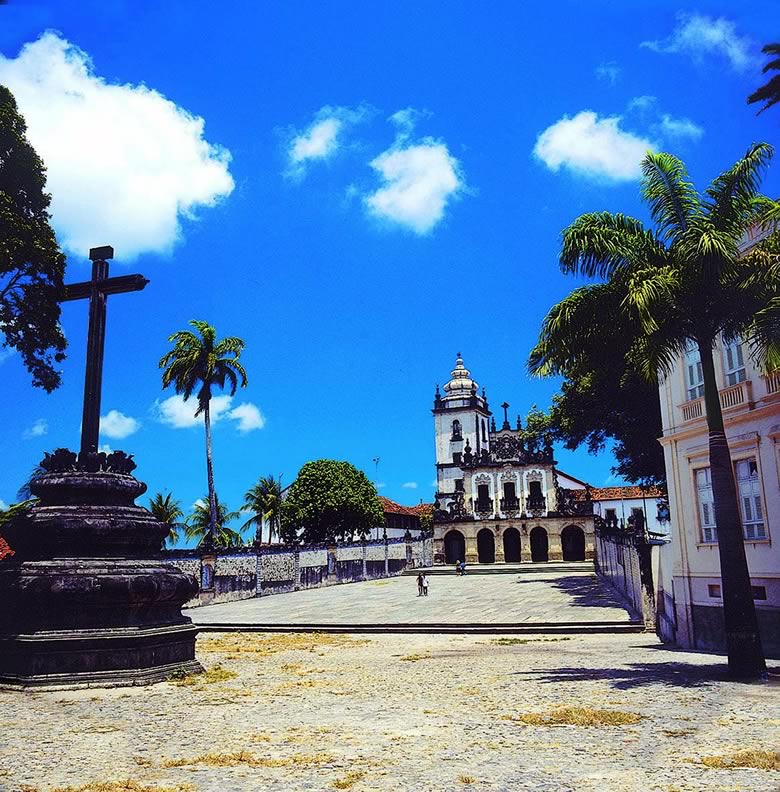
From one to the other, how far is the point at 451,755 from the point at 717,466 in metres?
6.69

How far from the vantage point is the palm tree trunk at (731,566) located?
10.4m

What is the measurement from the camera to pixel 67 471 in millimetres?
11609

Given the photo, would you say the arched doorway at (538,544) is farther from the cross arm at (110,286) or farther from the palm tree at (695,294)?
the cross arm at (110,286)

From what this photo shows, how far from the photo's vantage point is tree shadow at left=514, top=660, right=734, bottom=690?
32.9 ft

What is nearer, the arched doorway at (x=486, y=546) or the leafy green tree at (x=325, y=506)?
the leafy green tree at (x=325, y=506)

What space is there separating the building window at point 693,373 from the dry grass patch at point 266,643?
9.49m

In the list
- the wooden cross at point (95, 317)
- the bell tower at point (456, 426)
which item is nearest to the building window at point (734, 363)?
the wooden cross at point (95, 317)

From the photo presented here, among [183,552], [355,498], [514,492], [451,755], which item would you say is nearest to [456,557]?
[514,492]

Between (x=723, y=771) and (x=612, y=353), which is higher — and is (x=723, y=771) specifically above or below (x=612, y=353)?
below

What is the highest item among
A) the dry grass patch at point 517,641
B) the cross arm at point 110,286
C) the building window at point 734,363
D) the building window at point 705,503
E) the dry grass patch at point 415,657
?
the cross arm at point 110,286

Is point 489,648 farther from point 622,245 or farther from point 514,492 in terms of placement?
point 514,492

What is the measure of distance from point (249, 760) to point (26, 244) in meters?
16.8

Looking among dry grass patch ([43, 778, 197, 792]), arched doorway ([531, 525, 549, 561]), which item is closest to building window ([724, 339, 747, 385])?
dry grass patch ([43, 778, 197, 792])

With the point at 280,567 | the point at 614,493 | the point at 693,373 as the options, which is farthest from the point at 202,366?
the point at 614,493
